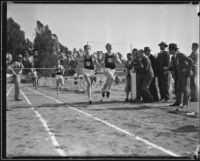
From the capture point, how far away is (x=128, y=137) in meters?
5.92

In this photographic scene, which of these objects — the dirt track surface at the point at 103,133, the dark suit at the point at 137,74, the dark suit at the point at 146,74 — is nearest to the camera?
the dirt track surface at the point at 103,133

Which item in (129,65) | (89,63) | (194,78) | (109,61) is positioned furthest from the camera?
(129,65)

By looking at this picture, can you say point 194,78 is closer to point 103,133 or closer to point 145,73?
point 145,73

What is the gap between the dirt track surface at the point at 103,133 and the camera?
199 inches

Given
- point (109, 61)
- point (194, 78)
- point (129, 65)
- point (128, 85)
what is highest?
point (109, 61)

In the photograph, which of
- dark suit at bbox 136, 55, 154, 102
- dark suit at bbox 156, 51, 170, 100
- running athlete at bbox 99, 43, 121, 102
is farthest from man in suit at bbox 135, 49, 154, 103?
running athlete at bbox 99, 43, 121, 102

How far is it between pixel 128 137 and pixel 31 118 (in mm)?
3134

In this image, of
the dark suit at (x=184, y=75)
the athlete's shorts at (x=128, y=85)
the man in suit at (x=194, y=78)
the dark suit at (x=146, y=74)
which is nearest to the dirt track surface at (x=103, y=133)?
the dark suit at (x=184, y=75)

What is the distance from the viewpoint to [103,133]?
622cm

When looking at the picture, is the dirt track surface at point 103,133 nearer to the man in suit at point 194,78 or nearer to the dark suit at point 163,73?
the man in suit at point 194,78

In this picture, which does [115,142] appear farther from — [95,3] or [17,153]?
[95,3]

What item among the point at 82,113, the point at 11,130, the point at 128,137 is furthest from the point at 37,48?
the point at 128,137

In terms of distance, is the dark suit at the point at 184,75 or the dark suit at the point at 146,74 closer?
the dark suit at the point at 184,75

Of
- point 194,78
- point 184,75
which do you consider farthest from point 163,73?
point 184,75
